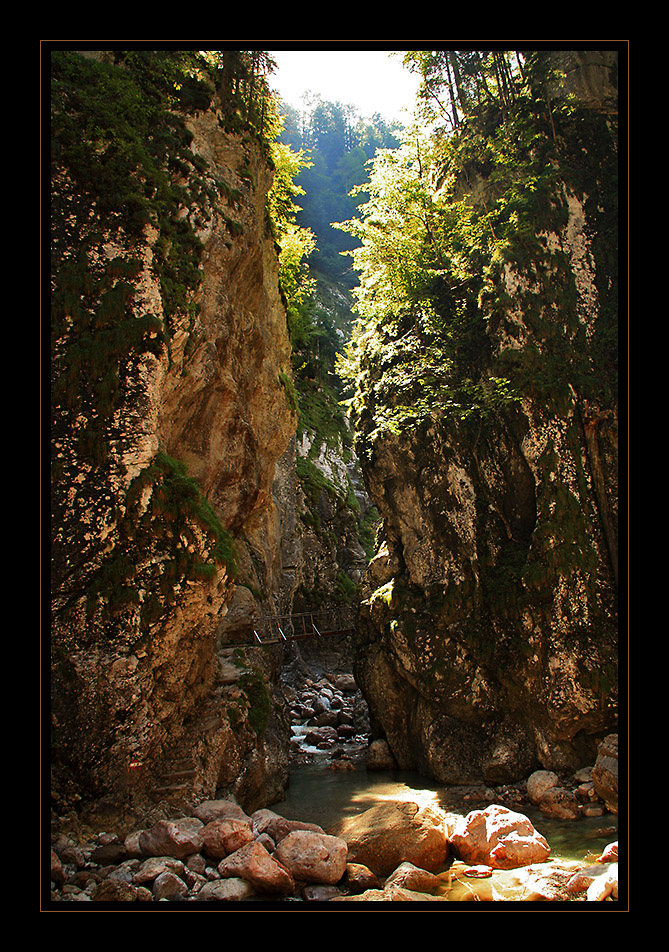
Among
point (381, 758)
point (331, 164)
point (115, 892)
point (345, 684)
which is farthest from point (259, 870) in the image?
point (331, 164)

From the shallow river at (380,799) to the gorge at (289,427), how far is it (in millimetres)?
609

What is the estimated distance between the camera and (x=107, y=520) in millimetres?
9297

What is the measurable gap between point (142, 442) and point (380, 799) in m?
9.14

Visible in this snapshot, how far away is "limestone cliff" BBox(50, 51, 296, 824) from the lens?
29.2 ft

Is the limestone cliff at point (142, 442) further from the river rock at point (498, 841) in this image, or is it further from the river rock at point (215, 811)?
the river rock at point (498, 841)

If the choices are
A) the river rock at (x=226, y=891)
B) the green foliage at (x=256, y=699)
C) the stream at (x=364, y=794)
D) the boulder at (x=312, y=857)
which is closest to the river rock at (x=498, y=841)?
the stream at (x=364, y=794)

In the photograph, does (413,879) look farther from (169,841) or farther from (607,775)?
(607,775)

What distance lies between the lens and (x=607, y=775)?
11047 mm

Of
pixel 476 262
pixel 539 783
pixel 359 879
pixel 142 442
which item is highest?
pixel 476 262

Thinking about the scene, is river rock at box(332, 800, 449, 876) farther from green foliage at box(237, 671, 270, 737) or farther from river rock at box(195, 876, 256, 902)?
green foliage at box(237, 671, 270, 737)

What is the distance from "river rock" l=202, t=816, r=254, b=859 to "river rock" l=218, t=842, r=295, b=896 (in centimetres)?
53

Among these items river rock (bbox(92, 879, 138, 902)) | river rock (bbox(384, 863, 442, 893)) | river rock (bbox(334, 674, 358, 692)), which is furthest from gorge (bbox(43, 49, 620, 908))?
river rock (bbox(334, 674, 358, 692))

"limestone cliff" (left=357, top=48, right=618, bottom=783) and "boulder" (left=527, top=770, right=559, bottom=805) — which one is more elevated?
"limestone cliff" (left=357, top=48, right=618, bottom=783)
